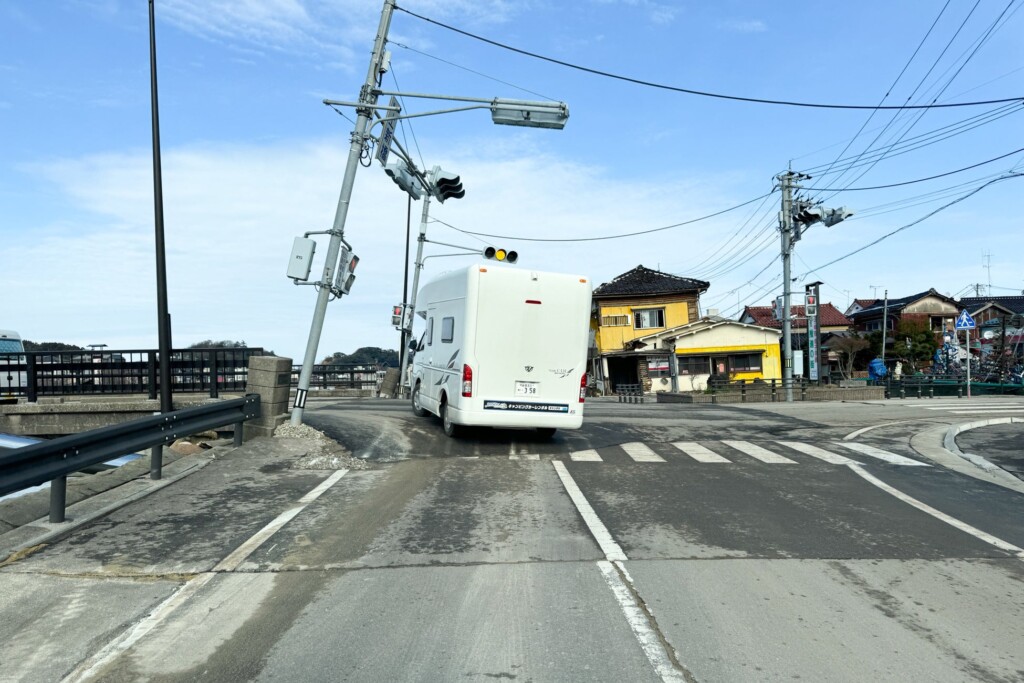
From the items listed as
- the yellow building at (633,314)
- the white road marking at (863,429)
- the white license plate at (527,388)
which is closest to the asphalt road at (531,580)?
the white license plate at (527,388)

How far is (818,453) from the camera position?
1277 centimetres

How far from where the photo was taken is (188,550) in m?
6.53

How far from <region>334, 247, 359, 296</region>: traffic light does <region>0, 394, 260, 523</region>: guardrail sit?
10.3 feet

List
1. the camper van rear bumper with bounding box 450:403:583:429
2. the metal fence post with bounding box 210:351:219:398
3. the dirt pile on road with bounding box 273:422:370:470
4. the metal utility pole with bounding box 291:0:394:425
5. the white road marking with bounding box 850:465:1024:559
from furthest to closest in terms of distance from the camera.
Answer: the metal fence post with bounding box 210:351:219:398 < the metal utility pole with bounding box 291:0:394:425 < the camper van rear bumper with bounding box 450:403:583:429 < the dirt pile on road with bounding box 273:422:370:470 < the white road marking with bounding box 850:465:1024:559

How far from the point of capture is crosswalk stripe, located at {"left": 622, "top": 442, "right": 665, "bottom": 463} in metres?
11.7

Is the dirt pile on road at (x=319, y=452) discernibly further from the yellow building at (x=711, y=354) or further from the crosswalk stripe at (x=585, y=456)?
the yellow building at (x=711, y=354)

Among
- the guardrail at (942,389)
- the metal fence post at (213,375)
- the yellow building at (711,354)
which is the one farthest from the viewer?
the yellow building at (711,354)

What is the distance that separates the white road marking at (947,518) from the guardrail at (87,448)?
29.0ft

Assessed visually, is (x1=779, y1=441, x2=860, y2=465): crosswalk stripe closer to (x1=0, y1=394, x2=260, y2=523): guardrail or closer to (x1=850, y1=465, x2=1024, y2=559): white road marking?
(x1=850, y1=465, x2=1024, y2=559): white road marking

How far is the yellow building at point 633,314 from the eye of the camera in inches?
2098

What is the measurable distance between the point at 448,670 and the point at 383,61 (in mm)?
12259

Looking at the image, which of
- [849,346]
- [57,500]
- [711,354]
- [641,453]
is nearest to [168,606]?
[57,500]

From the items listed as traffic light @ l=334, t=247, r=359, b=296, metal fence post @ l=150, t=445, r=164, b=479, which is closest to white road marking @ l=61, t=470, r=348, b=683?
metal fence post @ l=150, t=445, r=164, b=479

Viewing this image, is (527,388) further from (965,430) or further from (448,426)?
(965,430)
